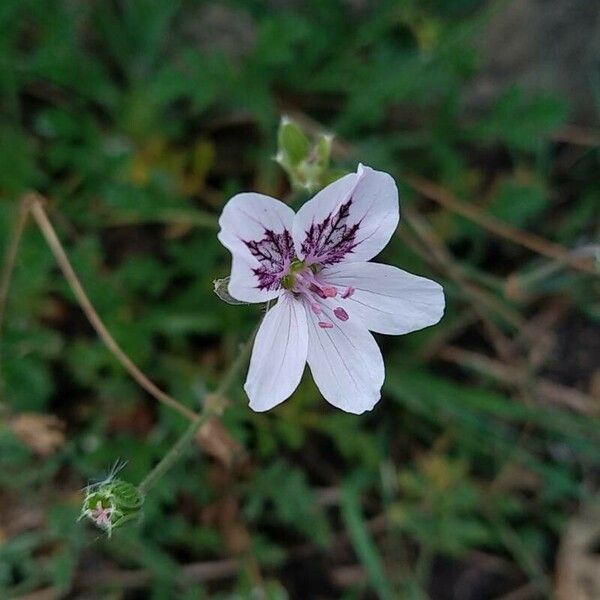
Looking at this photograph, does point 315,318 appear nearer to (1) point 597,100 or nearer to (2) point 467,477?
(2) point 467,477

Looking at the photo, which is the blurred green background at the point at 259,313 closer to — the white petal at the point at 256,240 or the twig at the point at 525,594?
the twig at the point at 525,594

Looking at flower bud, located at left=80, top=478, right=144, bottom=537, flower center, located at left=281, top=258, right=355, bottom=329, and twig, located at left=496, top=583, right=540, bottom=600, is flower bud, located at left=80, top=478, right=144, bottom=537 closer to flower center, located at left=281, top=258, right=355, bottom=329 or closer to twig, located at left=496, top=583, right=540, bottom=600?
flower center, located at left=281, top=258, right=355, bottom=329

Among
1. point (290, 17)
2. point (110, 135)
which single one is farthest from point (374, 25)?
point (110, 135)

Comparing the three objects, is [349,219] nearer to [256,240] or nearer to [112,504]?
[256,240]

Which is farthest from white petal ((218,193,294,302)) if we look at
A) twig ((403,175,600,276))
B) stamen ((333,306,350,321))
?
twig ((403,175,600,276))

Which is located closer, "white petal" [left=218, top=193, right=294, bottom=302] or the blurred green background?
"white petal" [left=218, top=193, right=294, bottom=302]

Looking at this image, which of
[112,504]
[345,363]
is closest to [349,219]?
[345,363]

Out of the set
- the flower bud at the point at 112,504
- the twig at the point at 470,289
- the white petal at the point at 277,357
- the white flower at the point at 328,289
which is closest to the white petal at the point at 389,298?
the white flower at the point at 328,289
